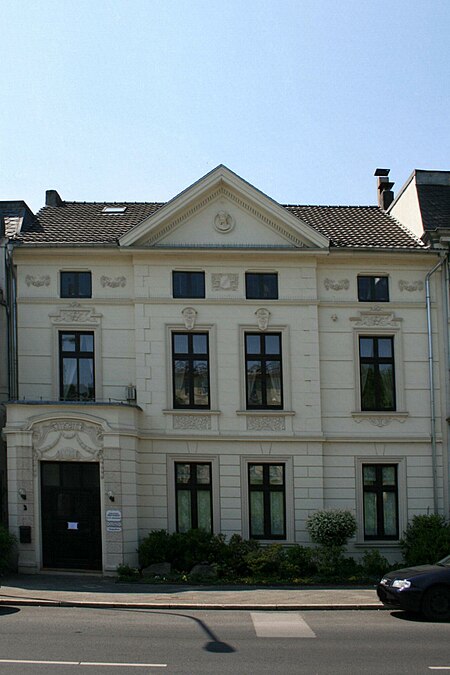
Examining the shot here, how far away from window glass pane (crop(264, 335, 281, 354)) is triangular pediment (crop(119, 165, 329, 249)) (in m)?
2.54

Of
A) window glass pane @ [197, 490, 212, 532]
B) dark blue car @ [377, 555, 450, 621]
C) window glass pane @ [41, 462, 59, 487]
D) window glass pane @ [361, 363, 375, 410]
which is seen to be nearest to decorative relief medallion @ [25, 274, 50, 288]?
window glass pane @ [41, 462, 59, 487]

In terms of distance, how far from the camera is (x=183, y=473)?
25203 mm

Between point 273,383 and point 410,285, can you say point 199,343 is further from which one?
point 410,285

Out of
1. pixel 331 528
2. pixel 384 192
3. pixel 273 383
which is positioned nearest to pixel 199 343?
pixel 273 383

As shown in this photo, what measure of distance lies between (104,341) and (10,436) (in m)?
3.86

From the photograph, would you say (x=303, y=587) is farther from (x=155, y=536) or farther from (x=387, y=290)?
(x=387, y=290)

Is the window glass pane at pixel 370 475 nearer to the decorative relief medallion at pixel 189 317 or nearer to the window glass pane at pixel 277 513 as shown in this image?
the window glass pane at pixel 277 513

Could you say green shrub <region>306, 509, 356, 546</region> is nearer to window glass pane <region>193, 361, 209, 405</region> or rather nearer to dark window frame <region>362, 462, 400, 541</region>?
dark window frame <region>362, 462, 400, 541</region>

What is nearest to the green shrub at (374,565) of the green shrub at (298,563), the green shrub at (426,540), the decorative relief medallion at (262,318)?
the green shrub at (426,540)

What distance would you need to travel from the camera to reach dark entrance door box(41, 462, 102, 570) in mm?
23266

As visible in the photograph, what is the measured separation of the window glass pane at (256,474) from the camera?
2531 cm

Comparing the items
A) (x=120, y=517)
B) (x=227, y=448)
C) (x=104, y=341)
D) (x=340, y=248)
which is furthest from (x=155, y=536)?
(x=340, y=248)

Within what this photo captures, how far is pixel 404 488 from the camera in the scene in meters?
25.5

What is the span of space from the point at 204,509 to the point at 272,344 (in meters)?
4.99
